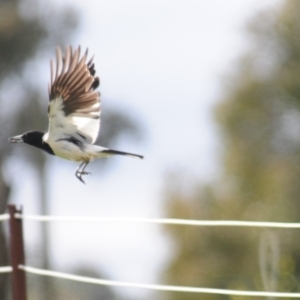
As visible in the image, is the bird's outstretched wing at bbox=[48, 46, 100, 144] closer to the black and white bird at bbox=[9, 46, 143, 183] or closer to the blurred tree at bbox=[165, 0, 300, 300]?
the black and white bird at bbox=[9, 46, 143, 183]

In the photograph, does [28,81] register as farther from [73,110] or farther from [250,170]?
[73,110]

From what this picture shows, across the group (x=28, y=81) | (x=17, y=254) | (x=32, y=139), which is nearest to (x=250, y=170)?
(x=28, y=81)

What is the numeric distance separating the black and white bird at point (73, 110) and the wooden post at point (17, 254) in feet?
1.53

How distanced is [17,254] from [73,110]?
33.4 inches

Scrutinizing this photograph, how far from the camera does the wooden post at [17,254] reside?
6668 millimetres

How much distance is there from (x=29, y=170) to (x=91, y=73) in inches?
647

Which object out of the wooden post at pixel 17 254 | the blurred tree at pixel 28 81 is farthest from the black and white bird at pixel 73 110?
the blurred tree at pixel 28 81

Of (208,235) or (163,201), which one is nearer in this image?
(208,235)

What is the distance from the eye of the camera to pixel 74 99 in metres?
7.02

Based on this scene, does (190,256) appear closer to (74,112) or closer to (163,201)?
(163,201)

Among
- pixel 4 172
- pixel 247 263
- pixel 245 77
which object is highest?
pixel 245 77

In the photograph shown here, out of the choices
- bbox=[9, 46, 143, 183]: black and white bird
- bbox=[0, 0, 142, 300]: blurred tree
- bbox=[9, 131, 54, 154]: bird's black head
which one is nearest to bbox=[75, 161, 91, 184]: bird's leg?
bbox=[9, 46, 143, 183]: black and white bird

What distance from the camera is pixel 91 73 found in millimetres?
6957

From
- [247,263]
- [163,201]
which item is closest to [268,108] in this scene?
[163,201]
